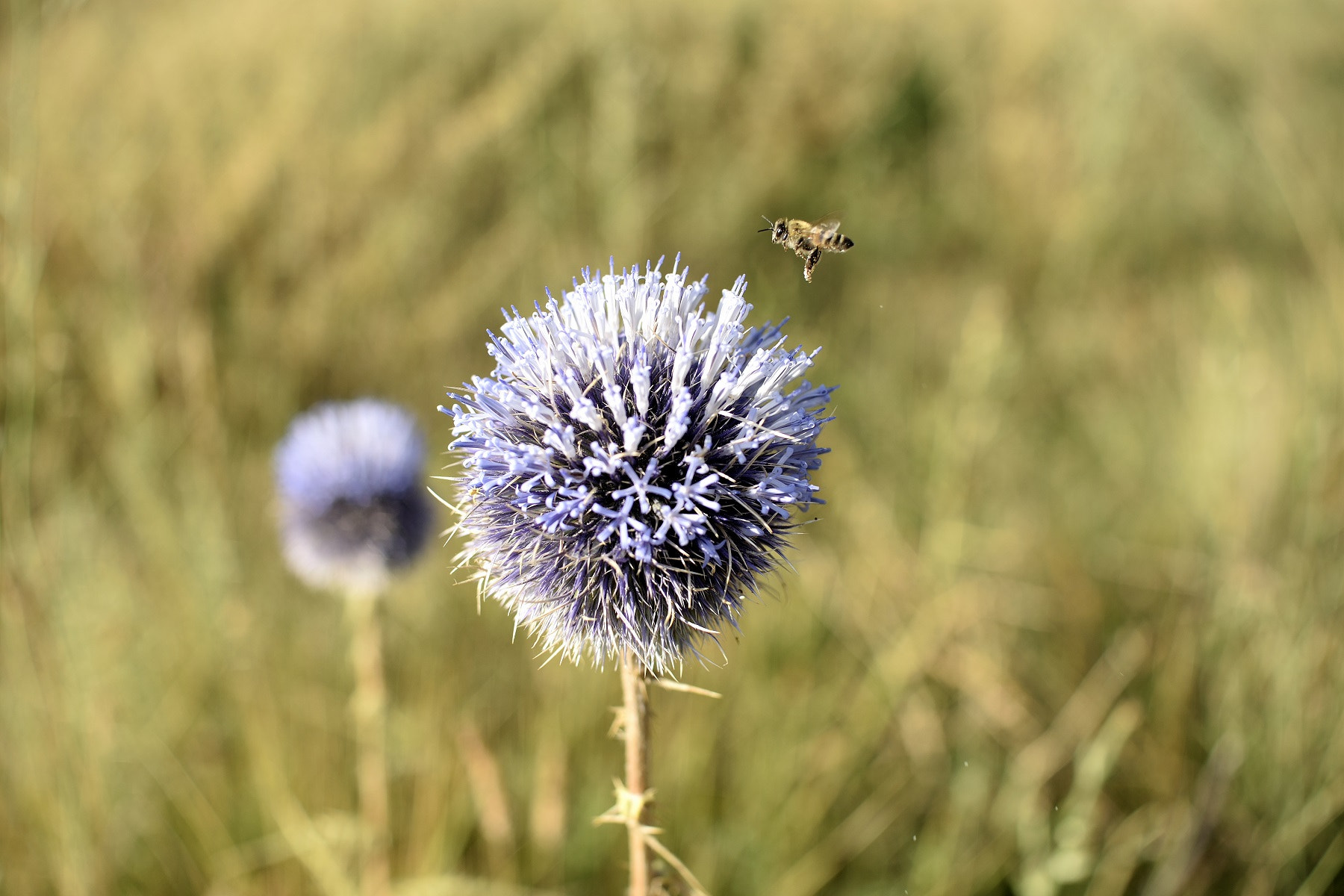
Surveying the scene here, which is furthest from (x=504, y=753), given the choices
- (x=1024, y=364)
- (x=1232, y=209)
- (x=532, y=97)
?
(x=1232, y=209)

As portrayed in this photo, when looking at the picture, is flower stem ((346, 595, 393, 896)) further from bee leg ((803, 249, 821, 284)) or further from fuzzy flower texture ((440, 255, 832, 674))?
bee leg ((803, 249, 821, 284))

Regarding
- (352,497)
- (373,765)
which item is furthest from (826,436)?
(373,765)

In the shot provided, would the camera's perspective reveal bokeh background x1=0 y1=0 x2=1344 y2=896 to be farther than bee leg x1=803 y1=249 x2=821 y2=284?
Yes

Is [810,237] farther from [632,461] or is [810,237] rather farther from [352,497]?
[352,497]

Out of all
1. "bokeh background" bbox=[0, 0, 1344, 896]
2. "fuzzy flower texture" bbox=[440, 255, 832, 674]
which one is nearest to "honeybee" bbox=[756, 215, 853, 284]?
"fuzzy flower texture" bbox=[440, 255, 832, 674]

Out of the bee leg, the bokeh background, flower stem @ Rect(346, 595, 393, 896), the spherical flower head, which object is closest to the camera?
the bee leg

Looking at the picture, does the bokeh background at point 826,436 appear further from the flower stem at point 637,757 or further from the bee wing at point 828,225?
the bee wing at point 828,225

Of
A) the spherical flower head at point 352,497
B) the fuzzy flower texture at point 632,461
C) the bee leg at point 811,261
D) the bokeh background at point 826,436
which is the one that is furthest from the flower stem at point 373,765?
the bee leg at point 811,261
